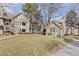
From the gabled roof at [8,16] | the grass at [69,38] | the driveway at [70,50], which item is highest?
the gabled roof at [8,16]

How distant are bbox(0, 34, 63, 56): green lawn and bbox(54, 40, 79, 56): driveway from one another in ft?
0.14

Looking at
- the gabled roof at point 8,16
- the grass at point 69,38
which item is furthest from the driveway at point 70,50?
the gabled roof at point 8,16

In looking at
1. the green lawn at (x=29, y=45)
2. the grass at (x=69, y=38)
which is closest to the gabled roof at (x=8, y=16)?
the green lawn at (x=29, y=45)

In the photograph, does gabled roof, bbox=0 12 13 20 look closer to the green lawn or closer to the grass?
the green lawn

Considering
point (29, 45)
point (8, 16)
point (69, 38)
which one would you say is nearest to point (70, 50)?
point (69, 38)

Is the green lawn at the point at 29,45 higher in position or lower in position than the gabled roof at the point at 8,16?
lower

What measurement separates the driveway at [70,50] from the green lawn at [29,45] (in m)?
0.04

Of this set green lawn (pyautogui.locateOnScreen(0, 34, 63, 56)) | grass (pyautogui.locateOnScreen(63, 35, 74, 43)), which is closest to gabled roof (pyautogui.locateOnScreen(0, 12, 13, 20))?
green lawn (pyautogui.locateOnScreen(0, 34, 63, 56))

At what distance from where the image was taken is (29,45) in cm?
201

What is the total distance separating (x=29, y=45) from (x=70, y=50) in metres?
0.34

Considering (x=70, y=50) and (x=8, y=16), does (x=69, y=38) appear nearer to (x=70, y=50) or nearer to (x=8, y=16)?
(x=70, y=50)

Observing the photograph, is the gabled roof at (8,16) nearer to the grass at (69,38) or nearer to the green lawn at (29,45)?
the green lawn at (29,45)

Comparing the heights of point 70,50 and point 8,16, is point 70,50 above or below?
below

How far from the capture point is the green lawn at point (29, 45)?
2.00 m
